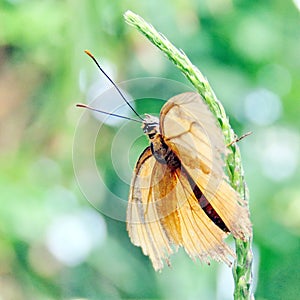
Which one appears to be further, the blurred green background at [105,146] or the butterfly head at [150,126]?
the blurred green background at [105,146]

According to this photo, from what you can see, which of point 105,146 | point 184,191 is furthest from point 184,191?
point 105,146

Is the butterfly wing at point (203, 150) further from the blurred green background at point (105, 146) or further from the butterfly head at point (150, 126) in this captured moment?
the blurred green background at point (105, 146)

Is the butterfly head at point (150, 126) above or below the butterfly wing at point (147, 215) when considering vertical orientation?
above

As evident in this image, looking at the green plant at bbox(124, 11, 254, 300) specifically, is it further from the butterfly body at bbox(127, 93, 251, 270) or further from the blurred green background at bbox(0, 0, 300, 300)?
the blurred green background at bbox(0, 0, 300, 300)

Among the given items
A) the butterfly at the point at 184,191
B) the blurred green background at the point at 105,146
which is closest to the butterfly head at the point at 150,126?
the butterfly at the point at 184,191

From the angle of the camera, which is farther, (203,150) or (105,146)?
(105,146)

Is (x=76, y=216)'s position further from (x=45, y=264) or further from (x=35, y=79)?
(x=35, y=79)

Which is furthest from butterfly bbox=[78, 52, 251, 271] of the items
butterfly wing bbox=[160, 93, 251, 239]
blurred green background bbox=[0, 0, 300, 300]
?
blurred green background bbox=[0, 0, 300, 300]

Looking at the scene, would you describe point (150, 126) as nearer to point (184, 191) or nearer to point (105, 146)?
point (184, 191)
